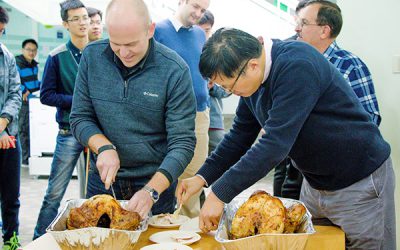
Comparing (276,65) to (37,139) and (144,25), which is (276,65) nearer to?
(144,25)

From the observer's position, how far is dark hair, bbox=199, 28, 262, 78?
4.53ft

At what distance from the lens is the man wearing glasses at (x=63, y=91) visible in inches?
122

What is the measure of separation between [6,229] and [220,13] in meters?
3.64

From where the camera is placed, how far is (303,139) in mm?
1526

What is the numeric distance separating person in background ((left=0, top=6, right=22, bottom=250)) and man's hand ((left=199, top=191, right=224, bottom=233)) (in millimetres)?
1971

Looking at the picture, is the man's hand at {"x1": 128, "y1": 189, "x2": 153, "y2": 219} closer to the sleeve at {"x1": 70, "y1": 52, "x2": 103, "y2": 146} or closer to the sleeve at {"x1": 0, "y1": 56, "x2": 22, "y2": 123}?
the sleeve at {"x1": 70, "y1": 52, "x2": 103, "y2": 146}

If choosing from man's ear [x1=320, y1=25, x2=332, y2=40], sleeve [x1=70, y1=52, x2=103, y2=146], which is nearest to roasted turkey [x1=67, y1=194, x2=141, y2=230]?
sleeve [x1=70, y1=52, x2=103, y2=146]

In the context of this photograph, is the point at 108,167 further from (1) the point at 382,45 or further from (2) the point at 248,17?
(2) the point at 248,17

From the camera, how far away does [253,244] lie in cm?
126

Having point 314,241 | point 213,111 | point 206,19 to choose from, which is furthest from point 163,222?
point 206,19

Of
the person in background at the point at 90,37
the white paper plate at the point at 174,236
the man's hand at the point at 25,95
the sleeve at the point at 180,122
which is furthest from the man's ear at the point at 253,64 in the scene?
the man's hand at the point at 25,95

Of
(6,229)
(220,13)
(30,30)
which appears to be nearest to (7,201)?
(6,229)

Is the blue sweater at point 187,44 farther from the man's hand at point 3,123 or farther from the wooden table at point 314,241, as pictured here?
the wooden table at point 314,241

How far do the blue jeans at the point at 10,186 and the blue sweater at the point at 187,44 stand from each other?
1177 mm
